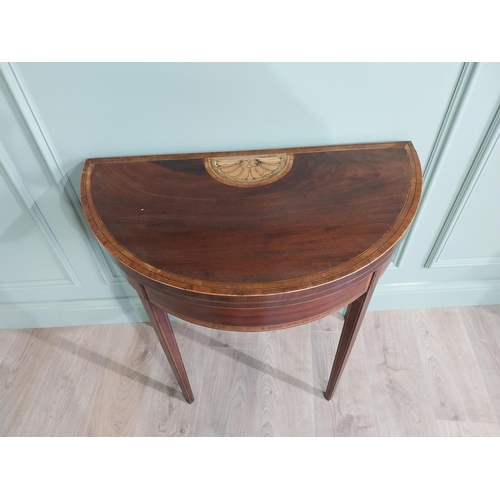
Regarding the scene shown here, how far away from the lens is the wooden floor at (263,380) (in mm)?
1047

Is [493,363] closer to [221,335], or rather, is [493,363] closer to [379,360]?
[379,360]

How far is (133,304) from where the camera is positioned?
47.3 inches

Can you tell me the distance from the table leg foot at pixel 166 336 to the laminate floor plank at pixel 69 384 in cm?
31

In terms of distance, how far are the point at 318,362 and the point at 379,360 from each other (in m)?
0.17

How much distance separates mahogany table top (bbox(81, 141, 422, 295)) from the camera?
0.62 meters

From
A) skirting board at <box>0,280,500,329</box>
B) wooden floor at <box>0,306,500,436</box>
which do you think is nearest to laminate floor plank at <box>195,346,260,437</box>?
wooden floor at <box>0,306,500,436</box>

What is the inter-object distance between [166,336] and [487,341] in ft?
3.09

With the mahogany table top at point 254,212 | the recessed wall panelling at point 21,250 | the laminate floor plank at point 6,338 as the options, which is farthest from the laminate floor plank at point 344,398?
the laminate floor plank at point 6,338

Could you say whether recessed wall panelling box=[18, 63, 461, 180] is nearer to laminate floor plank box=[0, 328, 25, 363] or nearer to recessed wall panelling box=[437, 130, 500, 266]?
recessed wall panelling box=[437, 130, 500, 266]

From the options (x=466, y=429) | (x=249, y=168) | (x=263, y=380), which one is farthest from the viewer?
(x=263, y=380)

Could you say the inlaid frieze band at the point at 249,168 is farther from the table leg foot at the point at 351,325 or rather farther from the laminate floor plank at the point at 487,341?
the laminate floor plank at the point at 487,341

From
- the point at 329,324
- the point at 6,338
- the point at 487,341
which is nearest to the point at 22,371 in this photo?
the point at 6,338

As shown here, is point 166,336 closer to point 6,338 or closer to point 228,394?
point 228,394

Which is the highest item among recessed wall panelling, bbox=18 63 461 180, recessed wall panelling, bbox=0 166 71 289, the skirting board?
recessed wall panelling, bbox=18 63 461 180
